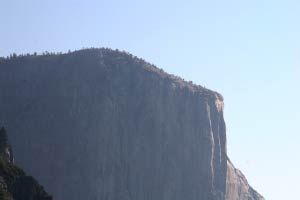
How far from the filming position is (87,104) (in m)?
196

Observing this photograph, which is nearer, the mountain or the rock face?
the mountain

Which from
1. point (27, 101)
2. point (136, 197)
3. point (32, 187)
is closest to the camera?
point (32, 187)

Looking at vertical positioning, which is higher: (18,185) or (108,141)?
(108,141)

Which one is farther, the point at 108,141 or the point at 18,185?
the point at 108,141

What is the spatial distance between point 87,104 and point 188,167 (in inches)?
942

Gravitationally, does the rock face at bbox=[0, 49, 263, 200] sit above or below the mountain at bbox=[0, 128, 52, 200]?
above

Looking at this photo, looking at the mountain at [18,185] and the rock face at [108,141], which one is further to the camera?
the rock face at [108,141]

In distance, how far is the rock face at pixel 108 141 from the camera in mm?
186875

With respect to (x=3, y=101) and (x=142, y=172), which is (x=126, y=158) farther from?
(x=3, y=101)

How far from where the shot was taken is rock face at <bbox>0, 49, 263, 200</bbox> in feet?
613

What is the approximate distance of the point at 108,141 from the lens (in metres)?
193

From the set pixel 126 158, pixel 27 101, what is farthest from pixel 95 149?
pixel 27 101

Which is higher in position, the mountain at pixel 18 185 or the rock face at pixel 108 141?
the rock face at pixel 108 141

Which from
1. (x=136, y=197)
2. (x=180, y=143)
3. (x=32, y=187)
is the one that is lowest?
(x=32, y=187)
